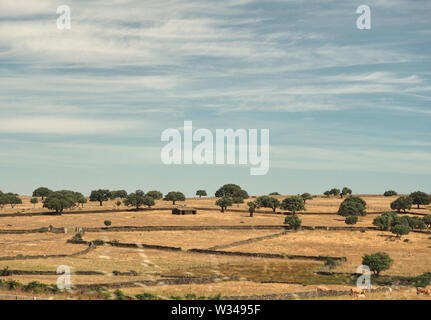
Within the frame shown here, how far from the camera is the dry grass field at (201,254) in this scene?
52.0 meters

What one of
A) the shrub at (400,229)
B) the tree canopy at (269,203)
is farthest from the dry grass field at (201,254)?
the tree canopy at (269,203)

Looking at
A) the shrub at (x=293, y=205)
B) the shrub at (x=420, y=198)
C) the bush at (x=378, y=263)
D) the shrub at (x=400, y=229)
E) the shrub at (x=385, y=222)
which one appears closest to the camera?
the bush at (x=378, y=263)

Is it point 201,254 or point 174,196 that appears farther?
point 174,196

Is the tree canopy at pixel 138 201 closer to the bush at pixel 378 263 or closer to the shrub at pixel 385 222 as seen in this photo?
the shrub at pixel 385 222

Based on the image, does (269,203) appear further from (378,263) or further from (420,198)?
(378,263)

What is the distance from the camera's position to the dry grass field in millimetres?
51969

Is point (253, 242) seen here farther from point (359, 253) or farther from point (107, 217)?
point (107, 217)

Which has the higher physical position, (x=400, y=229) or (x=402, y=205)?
(x=402, y=205)

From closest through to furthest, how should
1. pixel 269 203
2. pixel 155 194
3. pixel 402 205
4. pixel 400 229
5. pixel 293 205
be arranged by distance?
pixel 400 229
pixel 293 205
pixel 402 205
pixel 269 203
pixel 155 194

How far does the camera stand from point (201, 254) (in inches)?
3189

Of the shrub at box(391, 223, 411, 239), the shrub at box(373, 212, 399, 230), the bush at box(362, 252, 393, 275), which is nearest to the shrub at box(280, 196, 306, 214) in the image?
the shrub at box(373, 212, 399, 230)

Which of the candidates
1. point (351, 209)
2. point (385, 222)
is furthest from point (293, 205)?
point (385, 222)
